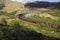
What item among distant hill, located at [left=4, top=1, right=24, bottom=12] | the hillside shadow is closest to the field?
the hillside shadow

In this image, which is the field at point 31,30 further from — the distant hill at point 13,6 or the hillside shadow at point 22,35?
the distant hill at point 13,6

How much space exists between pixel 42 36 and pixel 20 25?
54 centimetres

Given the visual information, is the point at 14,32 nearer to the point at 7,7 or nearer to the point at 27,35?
the point at 27,35

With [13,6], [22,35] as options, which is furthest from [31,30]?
[13,6]

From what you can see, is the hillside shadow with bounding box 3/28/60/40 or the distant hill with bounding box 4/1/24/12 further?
the distant hill with bounding box 4/1/24/12

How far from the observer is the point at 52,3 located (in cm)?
565

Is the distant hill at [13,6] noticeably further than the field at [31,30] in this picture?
Yes

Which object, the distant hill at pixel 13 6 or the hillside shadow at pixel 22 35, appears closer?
the hillside shadow at pixel 22 35

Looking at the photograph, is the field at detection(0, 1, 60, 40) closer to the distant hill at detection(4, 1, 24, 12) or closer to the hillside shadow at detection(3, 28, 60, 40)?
the hillside shadow at detection(3, 28, 60, 40)

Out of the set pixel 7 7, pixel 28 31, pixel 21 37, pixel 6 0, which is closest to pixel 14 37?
pixel 21 37

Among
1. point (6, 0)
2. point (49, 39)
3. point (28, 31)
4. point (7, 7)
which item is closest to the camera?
point (49, 39)

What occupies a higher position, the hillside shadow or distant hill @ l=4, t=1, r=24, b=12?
the hillside shadow

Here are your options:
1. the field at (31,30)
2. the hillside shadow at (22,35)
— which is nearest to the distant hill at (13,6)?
the field at (31,30)

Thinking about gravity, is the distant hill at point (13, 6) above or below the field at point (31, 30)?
below
